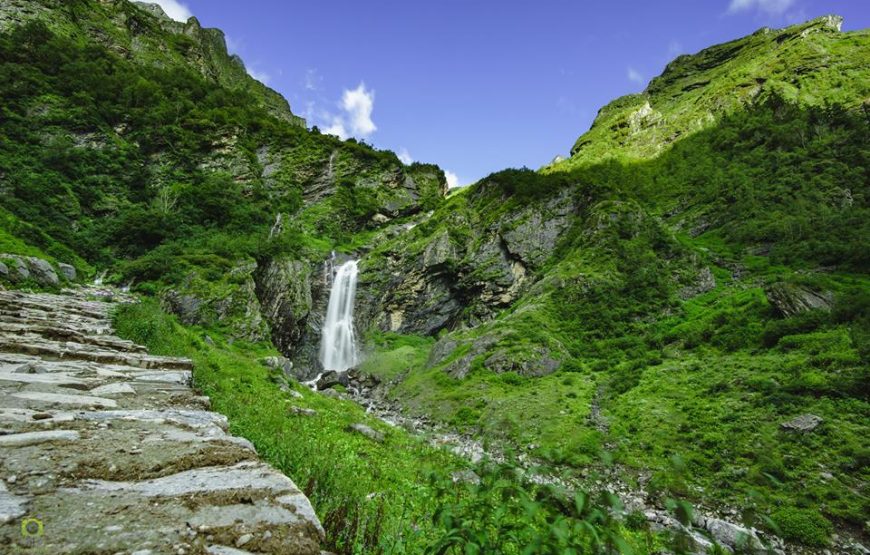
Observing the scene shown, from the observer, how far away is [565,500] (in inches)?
95.5

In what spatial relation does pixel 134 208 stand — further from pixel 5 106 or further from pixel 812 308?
pixel 812 308

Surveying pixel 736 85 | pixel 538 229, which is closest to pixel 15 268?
pixel 538 229

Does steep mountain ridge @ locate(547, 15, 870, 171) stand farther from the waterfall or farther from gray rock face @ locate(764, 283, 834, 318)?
gray rock face @ locate(764, 283, 834, 318)

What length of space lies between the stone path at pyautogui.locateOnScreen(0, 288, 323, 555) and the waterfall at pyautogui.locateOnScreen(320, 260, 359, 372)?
35657 millimetres

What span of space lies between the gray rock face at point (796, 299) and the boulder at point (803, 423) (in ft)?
30.9

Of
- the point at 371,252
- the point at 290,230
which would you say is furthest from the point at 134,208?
the point at 371,252

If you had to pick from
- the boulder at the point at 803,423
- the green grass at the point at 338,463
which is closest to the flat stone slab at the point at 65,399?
the green grass at the point at 338,463

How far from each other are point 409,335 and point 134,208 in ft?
112

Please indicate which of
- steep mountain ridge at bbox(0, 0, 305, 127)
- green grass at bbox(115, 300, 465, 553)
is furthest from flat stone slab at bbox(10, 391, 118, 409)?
steep mountain ridge at bbox(0, 0, 305, 127)

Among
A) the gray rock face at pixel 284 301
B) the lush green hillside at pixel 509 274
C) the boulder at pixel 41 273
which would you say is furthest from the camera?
the gray rock face at pixel 284 301

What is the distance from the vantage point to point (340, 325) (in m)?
45.3

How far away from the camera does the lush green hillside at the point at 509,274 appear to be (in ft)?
26.9

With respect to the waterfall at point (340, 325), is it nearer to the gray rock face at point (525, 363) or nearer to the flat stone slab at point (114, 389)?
the gray rock face at point (525, 363)

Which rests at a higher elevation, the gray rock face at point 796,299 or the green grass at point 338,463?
the gray rock face at point 796,299
